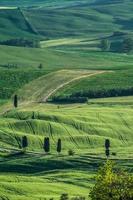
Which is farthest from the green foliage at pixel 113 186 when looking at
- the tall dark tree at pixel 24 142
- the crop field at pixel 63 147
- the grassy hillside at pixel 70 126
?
the grassy hillside at pixel 70 126

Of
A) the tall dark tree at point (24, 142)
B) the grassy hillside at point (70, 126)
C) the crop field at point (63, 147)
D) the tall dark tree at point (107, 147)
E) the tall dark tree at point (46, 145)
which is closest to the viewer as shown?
the crop field at point (63, 147)

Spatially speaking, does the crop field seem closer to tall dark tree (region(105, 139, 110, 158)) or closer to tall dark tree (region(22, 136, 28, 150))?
tall dark tree (region(22, 136, 28, 150))

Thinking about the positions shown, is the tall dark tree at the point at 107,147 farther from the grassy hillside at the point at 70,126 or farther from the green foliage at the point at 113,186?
the green foliage at the point at 113,186

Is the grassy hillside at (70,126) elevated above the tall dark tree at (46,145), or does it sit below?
above

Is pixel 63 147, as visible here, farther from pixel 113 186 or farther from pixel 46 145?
pixel 113 186

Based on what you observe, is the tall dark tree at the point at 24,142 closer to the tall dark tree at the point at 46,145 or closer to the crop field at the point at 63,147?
the crop field at the point at 63,147

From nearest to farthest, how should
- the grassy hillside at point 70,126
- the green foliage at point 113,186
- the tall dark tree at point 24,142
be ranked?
1. the green foliage at point 113,186
2. the tall dark tree at point 24,142
3. the grassy hillside at point 70,126

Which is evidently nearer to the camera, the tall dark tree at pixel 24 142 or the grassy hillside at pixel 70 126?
the tall dark tree at pixel 24 142

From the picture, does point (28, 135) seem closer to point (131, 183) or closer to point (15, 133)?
point (15, 133)

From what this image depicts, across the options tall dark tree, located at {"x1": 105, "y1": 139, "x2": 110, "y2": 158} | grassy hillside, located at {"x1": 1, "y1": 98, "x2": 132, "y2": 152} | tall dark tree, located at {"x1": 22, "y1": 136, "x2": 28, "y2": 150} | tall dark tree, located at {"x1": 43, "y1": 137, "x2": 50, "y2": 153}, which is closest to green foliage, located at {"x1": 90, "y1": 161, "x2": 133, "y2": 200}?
tall dark tree, located at {"x1": 105, "y1": 139, "x2": 110, "y2": 158}

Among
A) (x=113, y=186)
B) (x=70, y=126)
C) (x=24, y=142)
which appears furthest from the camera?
(x=70, y=126)

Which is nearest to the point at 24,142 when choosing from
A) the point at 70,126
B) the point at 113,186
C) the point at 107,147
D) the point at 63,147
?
the point at 63,147
